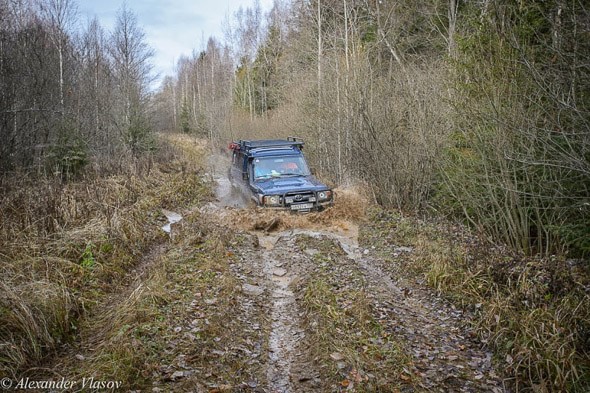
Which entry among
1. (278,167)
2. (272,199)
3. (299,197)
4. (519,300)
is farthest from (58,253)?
(519,300)

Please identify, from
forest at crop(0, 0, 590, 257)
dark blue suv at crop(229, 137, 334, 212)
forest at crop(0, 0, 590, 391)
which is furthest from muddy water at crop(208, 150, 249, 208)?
forest at crop(0, 0, 590, 257)

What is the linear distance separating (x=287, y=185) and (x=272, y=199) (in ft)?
2.43

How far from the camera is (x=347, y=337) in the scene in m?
5.32

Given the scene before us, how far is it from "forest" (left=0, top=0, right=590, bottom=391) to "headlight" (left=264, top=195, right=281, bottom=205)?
3894mm

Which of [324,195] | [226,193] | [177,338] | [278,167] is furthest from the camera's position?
[226,193]

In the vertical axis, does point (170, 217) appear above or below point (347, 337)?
above

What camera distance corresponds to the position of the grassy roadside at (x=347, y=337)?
4.53m

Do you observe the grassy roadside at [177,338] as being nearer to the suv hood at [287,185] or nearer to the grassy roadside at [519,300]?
the grassy roadside at [519,300]

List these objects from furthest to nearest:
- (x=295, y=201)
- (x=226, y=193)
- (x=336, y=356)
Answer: (x=226, y=193) → (x=295, y=201) → (x=336, y=356)

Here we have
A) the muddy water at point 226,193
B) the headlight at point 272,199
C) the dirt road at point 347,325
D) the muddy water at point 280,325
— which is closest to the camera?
the dirt road at point 347,325

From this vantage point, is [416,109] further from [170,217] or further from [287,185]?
[170,217]

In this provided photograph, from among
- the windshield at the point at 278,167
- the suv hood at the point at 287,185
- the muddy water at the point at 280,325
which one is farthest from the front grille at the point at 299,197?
the muddy water at the point at 280,325

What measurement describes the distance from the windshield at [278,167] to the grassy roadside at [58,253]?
10.2 ft

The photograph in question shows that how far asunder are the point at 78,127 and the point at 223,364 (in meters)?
16.7
